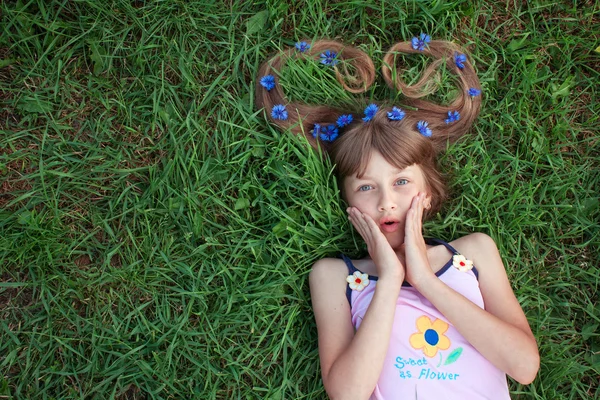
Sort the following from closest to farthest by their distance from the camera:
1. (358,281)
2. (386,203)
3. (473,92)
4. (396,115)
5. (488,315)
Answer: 1. (488,315)
2. (386,203)
3. (358,281)
4. (396,115)
5. (473,92)

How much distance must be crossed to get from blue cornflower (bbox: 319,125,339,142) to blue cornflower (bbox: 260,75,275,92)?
41 centimetres

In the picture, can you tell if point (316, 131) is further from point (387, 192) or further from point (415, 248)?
point (415, 248)

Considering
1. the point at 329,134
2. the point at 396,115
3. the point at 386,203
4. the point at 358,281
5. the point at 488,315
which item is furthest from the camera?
the point at 329,134

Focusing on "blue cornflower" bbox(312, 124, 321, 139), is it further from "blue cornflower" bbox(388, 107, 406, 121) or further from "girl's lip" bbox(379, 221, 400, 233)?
"girl's lip" bbox(379, 221, 400, 233)

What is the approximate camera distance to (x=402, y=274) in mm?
2793

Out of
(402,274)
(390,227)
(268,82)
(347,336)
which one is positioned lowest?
(347,336)

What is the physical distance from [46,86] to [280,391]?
2345 mm

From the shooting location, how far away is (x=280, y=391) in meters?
3.11

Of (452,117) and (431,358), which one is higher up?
(452,117)

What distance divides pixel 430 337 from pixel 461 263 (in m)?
0.45

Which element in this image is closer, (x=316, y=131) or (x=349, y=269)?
(x=349, y=269)

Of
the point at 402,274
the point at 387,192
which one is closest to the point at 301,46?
the point at 387,192

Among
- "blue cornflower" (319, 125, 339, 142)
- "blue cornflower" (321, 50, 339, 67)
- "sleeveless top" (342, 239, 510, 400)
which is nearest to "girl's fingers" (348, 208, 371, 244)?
"sleeveless top" (342, 239, 510, 400)

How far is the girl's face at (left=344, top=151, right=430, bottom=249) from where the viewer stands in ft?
9.35
